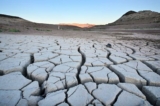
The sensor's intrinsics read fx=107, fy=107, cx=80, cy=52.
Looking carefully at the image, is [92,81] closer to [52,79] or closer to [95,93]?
[95,93]

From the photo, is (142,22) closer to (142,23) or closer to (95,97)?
(142,23)

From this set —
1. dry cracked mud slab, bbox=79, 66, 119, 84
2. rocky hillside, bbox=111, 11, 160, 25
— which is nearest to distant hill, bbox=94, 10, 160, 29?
rocky hillside, bbox=111, 11, 160, 25

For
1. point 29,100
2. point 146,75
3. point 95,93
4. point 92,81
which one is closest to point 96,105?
point 95,93

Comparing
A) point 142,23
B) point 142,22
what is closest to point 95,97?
point 142,23

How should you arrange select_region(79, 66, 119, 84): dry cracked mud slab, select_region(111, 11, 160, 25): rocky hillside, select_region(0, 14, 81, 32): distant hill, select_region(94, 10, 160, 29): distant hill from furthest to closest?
select_region(111, 11, 160, 25): rocky hillside → select_region(94, 10, 160, 29): distant hill → select_region(0, 14, 81, 32): distant hill → select_region(79, 66, 119, 84): dry cracked mud slab

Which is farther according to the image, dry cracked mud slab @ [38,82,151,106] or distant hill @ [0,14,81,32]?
distant hill @ [0,14,81,32]

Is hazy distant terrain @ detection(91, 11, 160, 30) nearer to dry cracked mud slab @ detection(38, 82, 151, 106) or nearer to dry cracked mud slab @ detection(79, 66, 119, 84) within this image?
dry cracked mud slab @ detection(79, 66, 119, 84)

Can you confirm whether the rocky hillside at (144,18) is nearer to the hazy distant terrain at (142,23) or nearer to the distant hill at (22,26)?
the hazy distant terrain at (142,23)

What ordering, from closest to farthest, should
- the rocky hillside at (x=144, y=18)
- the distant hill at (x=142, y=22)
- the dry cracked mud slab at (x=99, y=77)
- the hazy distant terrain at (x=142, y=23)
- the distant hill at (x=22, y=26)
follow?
the dry cracked mud slab at (x=99, y=77)
the distant hill at (x=22, y=26)
the hazy distant terrain at (x=142, y=23)
the distant hill at (x=142, y=22)
the rocky hillside at (x=144, y=18)

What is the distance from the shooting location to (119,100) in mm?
1013

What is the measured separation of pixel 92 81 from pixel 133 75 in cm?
58

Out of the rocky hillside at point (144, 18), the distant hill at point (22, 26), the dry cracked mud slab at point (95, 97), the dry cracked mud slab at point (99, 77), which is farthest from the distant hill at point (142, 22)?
the dry cracked mud slab at point (95, 97)

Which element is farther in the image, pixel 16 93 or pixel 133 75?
pixel 133 75

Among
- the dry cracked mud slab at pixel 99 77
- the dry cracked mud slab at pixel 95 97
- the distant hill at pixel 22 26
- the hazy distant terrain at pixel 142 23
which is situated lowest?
the dry cracked mud slab at pixel 95 97
